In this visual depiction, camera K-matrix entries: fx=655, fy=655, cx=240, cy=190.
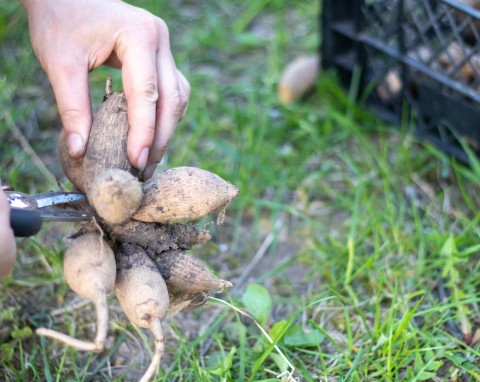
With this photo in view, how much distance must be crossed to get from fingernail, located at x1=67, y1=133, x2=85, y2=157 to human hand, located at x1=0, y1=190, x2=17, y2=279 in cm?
21

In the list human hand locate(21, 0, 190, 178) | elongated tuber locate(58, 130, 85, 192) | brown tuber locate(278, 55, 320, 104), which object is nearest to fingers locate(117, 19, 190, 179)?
human hand locate(21, 0, 190, 178)

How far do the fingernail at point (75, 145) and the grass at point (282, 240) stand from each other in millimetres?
346

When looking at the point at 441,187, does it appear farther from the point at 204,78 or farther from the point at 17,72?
the point at 17,72

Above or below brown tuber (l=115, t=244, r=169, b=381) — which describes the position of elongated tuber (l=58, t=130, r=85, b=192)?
above

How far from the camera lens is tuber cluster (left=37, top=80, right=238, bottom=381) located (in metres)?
1.11

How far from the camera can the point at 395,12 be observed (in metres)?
1.90

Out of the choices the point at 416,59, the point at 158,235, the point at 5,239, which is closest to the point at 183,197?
the point at 158,235

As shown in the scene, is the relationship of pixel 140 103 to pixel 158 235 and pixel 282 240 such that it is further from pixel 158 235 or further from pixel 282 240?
pixel 282 240

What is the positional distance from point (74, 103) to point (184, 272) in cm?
39

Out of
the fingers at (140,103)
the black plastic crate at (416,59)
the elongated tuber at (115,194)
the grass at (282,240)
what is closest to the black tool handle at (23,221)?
the elongated tuber at (115,194)

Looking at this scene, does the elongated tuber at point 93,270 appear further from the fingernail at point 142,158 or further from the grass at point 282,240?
the grass at point 282,240

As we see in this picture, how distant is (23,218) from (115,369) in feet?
1.58

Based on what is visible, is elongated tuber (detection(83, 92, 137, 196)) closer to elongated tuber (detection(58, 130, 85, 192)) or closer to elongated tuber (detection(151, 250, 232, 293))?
elongated tuber (detection(58, 130, 85, 192))

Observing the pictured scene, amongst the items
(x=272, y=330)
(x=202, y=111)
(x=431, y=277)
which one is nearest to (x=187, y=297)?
(x=272, y=330)
